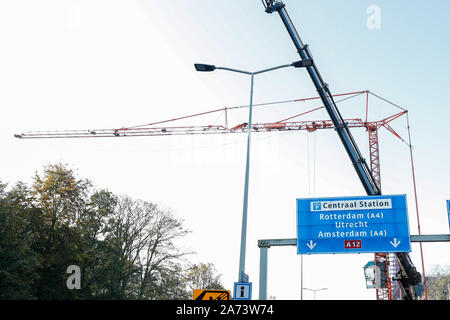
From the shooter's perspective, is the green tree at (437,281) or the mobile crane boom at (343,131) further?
the green tree at (437,281)

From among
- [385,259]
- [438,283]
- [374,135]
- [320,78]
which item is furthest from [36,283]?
[438,283]

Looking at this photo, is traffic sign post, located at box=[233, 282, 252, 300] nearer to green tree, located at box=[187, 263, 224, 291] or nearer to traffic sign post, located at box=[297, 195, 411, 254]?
traffic sign post, located at box=[297, 195, 411, 254]

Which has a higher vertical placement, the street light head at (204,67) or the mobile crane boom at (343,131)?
the mobile crane boom at (343,131)

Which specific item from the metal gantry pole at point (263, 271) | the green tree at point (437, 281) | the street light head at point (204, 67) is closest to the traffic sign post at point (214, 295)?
the metal gantry pole at point (263, 271)

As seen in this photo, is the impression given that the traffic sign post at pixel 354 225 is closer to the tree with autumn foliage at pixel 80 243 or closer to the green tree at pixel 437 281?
the tree with autumn foliage at pixel 80 243

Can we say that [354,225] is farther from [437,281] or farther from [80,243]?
[437,281]

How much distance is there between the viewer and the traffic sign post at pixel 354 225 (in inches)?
731

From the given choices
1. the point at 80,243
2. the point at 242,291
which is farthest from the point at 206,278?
the point at 242,291

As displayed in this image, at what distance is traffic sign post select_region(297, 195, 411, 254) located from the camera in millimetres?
18562

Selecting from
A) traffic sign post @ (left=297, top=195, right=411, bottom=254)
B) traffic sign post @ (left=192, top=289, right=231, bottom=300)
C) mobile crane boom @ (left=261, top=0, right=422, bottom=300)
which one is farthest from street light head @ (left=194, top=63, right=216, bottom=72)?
mobile crane boom @ (left=261, top=0, right=422, bottom=300)

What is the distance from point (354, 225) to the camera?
1905cm

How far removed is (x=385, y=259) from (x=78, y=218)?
37.1m

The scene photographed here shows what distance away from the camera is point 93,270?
39375 millimetres
